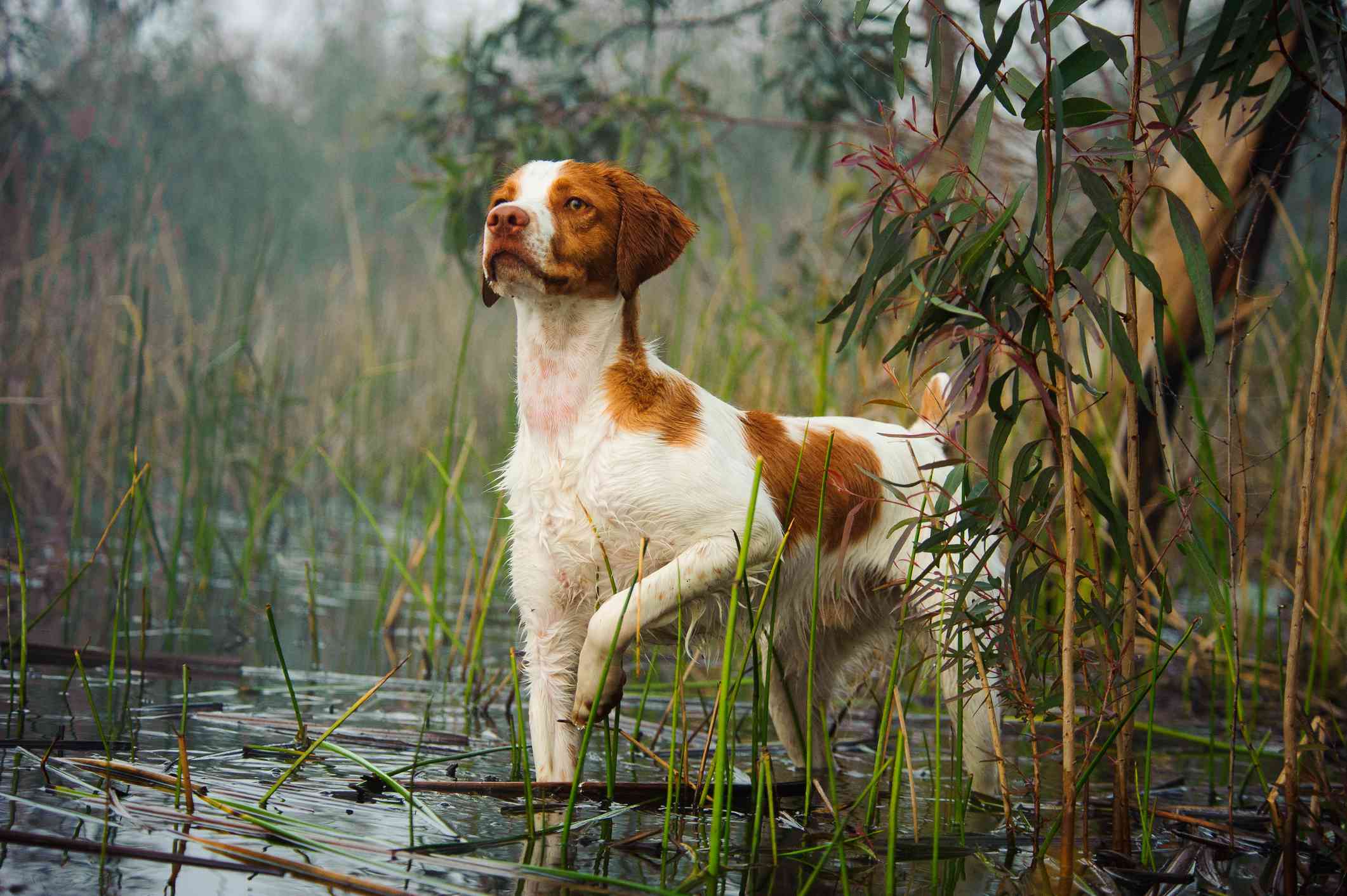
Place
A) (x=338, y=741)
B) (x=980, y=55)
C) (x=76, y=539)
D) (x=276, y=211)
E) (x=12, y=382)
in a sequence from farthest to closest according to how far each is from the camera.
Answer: (x=276, y=211) → (x=12, y=382) → (x=76, y=539) → (x=338, y=741) → (x=980, y=55)

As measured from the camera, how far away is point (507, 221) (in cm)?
260

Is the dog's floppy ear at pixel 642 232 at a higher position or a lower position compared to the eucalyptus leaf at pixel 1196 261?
higher

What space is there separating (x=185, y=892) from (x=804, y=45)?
5.75m

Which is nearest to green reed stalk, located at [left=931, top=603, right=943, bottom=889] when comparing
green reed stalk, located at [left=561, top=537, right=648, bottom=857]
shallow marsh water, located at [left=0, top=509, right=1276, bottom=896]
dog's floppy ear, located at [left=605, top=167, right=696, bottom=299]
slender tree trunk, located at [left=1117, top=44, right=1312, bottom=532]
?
shallow marsh water, located at [left=0, top=509, right=1276, bottom=896]

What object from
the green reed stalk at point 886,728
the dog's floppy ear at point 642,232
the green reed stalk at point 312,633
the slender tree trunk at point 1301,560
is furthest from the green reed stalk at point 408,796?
the green reed stalk at point 312,633

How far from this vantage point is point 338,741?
2945 mm

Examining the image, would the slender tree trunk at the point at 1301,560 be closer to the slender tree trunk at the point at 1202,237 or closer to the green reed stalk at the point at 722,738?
the green reed stalk at the point at 722,738

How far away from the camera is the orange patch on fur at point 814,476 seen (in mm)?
2910

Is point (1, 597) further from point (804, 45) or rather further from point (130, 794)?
point (804, 45)

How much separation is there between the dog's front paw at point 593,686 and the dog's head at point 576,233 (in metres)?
0.84

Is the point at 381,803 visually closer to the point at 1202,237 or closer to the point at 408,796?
the point at 408,796

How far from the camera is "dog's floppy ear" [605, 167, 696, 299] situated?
2789 mm

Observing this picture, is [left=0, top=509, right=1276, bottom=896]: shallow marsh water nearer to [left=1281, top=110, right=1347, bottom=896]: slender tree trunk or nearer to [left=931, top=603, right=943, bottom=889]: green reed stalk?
[left=931, top=603, right=943, bottom=889]: green reed stalk

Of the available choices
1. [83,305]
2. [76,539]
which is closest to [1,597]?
[76,539]
